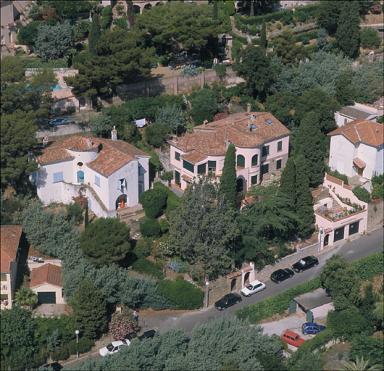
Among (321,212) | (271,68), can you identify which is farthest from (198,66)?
(321,212)

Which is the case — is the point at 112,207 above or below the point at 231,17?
below

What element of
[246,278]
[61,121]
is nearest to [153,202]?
[246,278]

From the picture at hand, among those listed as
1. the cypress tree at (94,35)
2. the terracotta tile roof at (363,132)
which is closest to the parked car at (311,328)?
the terracotta tile roof at (363,132)

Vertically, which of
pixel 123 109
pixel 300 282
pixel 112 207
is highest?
pixel 123 109

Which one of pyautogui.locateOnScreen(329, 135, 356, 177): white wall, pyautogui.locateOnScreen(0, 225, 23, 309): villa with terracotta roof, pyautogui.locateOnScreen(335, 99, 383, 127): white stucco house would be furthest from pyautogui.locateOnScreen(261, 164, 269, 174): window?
pyautogui.locateOnScreen(0, 225, 23, 309): villa with terracotta roof

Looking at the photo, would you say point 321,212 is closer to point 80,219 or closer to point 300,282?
point 300,282

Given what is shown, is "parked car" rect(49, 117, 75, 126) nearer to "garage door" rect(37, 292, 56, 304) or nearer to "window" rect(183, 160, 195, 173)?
"window" rect(183, 160, 195, 173)
